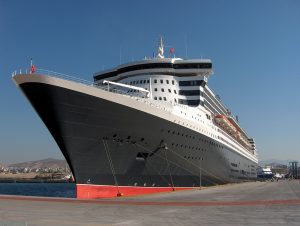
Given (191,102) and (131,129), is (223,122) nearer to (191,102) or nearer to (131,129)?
(191,102)

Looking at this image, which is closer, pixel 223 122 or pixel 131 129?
pixel 131 129

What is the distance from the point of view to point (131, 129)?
77.6 ft

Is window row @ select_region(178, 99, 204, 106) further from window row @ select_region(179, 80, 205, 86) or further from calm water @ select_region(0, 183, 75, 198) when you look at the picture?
calm water @ select_region(0, 183, 75, 198)

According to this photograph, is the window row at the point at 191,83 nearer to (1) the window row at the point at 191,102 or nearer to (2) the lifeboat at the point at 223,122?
(1) the window row at the point at 191,102

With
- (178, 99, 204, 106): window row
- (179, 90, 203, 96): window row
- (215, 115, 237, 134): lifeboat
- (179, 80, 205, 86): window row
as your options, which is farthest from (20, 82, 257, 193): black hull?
(215, 115, 237, 134): lifeboat

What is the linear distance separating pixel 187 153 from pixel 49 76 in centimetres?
1226

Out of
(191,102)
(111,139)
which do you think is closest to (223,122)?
(191,102)

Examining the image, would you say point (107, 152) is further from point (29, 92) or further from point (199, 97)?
point (199, 97)

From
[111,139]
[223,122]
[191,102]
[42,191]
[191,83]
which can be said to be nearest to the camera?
[111,139]

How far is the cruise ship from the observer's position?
70.4 ft

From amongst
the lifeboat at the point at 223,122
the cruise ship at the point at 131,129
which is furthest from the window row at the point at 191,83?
the lifeboat at the point at 223,122

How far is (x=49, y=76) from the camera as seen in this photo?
20578mm

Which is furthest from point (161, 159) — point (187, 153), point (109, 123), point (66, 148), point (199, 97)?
point (199, 97)

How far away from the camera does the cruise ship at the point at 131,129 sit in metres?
21.5
